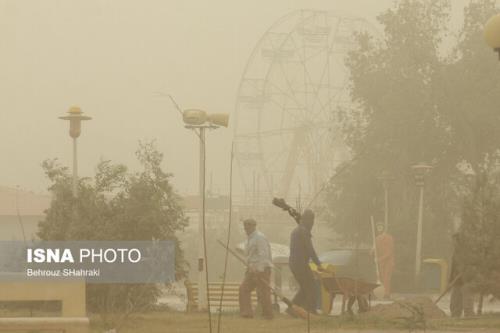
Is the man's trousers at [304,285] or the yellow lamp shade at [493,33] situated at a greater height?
the yellow lamp shade at [493,33]

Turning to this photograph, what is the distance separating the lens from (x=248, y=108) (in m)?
59.2

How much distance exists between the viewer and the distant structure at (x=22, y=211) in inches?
2544

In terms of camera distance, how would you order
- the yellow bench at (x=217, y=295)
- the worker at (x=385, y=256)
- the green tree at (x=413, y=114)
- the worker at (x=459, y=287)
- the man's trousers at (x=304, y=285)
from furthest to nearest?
the green tree at (x=413, y=114)
the worker at (x=385, y=256)
the yellow bench at (x=217, y=295)
the worker at (x=459, y=287)
the man's trousers at (x=304, y=285)

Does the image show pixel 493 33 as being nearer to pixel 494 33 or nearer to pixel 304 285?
pixel 494 33

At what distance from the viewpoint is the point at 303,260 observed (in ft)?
59.2

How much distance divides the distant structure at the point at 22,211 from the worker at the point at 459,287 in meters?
44.2

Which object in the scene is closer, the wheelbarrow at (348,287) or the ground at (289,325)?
the ground at (289,325)

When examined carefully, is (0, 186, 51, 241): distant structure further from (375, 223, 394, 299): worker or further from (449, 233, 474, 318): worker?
(449, 233, 474, 318): worker

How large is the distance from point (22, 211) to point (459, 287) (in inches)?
2020

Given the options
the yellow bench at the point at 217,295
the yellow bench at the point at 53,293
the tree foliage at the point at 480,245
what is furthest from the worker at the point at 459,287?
the yellow bench at the point at 53,293

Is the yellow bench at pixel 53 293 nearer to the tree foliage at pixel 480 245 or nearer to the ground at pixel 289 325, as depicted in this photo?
the ground at pixel 289 325

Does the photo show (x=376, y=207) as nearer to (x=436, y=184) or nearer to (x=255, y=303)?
(x=436, y=184)

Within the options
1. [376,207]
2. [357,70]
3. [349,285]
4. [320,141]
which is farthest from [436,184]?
[349,285]

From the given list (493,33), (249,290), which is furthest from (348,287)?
(493,33)
